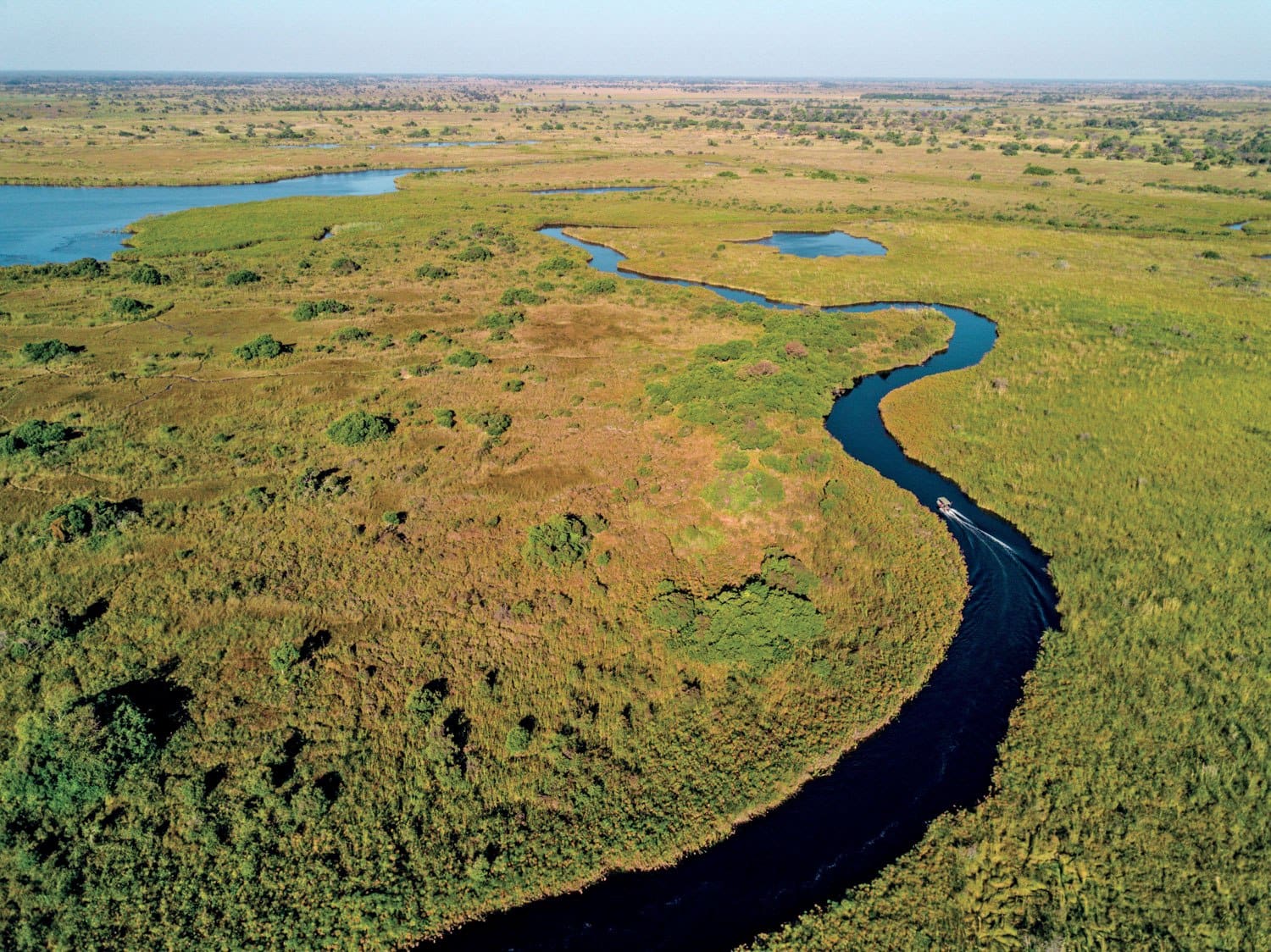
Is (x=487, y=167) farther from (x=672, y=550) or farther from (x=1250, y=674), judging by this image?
(x=1250, y=674)

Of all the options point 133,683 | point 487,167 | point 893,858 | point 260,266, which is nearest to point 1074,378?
point 893,858

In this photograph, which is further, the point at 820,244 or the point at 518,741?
the point at 820,244

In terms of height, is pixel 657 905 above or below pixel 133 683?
below

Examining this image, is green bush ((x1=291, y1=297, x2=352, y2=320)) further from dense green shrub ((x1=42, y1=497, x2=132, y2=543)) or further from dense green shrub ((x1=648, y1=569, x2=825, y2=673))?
dense green shrub ((x1=648, y1=569, x2=825, y2=673))

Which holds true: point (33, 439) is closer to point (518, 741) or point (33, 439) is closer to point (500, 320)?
point (500, 320)

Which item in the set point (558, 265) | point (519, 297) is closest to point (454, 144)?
point (558, 265)

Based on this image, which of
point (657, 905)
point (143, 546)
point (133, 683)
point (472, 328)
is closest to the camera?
point (657, 905)
